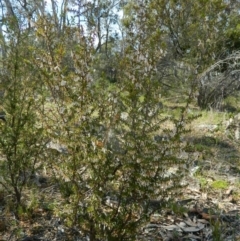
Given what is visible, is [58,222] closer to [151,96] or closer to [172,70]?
[151,96]

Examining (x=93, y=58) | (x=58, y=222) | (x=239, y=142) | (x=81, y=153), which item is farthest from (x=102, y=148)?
(x=239, y=142)

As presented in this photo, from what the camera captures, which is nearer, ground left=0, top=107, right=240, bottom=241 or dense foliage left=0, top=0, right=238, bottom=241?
dense foliage left=0, top=0, right=238, bottom=241

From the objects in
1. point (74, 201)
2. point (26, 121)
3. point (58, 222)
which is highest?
point (26, 121)

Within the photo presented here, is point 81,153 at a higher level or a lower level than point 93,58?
lower

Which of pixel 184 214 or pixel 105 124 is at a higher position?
pixel 105 124

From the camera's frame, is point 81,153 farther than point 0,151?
No

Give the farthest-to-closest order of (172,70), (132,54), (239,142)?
1. (172,70)
2. (239,142)
3. (132,54)

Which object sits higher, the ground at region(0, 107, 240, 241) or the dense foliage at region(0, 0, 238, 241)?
the dense foliage at region(0, 0, 238, 241)

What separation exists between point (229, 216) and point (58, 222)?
70.5 inches

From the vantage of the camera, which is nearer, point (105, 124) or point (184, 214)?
point (105, 124)

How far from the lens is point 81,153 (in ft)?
7.82

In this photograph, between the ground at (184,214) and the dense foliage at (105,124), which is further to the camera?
the ground at (184,214)

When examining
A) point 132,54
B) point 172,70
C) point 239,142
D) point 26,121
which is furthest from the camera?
point 172,70

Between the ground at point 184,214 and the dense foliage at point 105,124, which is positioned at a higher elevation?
the dense foliage at point 105,124
